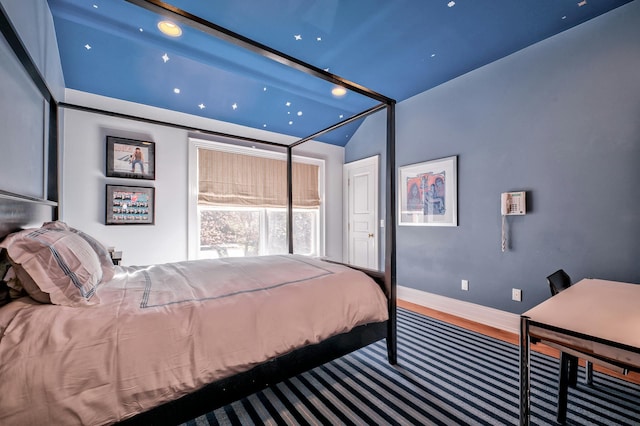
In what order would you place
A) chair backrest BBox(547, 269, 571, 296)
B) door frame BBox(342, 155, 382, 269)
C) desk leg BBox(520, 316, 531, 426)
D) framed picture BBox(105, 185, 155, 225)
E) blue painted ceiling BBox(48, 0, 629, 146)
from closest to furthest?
desk leg BBox(520, 316, 531, 426) → chair backrest BBox(547, 269, 571, 296) → blue painted ceiling BBox(48, 0, 629, 146) → framed picture BBox(105, 185, 155, 225) → door frame BBox(342, 155, 382, 269)

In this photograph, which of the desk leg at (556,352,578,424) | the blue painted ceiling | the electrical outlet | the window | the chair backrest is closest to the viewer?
the desk leg at (556,352,578,424)

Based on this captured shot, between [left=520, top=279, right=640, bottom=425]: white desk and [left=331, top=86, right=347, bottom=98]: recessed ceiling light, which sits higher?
[left=331, top=86, right=347, bottom=98]: recessed ceiling light

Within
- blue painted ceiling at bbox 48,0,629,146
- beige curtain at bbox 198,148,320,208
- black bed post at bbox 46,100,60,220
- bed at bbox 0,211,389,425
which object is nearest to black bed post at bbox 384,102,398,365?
bed at bbox 0,211,389,425

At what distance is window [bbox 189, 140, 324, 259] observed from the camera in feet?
A: 11.2

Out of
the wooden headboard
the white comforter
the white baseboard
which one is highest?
the wooden headboard

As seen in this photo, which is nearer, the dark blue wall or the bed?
the bed

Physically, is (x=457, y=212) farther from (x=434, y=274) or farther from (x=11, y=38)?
A: (x=11, y=38)

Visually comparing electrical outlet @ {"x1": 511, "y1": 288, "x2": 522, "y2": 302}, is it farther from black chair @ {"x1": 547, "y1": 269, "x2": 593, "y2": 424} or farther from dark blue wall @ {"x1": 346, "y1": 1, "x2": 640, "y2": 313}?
black chair @ {"x1": 547, "y1": 269, "x2": 593, "y2": 424}

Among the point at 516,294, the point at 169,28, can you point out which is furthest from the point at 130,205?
the point at 516,294

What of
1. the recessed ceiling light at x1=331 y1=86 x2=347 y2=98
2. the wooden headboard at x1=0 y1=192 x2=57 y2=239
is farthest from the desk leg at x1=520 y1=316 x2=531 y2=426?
the recessed ceiling light at x1=331 y1=86 x2=347 y2=98

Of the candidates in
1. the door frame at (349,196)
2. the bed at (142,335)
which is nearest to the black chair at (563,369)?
the bed at (142,335)

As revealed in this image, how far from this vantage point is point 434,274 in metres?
3.30

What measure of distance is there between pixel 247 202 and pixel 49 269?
8.74 ft

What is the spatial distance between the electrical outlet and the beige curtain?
2.89 metres
